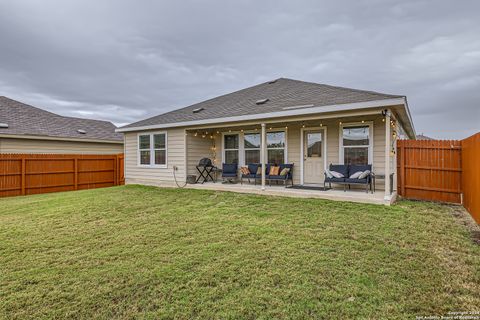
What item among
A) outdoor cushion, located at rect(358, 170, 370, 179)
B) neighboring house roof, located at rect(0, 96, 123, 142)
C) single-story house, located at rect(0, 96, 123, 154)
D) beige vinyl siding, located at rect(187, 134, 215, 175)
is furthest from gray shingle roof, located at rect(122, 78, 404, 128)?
neighboring house roof, located at rect(0, 96, 123, 142)

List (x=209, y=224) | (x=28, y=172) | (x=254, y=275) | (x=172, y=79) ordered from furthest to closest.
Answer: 1. (x=172, y=79)
2. (x=28, y=172)
3. (x=209, y=224)
4. (x=254, y=275)

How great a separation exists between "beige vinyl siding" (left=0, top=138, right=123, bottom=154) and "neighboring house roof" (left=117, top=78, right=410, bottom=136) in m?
3.32

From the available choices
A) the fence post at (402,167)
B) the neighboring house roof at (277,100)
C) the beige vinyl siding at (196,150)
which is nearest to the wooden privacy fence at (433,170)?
the fence post at (402,167)

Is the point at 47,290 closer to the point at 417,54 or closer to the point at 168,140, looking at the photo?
the point at 168,140

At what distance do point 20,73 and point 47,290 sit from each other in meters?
17.5

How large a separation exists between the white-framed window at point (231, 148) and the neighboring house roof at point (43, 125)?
7.71 metres

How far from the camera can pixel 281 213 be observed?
17.3ft

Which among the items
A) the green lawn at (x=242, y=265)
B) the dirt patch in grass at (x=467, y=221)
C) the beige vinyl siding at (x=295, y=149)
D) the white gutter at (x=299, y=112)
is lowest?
the green lawn at (x=242, y=265)

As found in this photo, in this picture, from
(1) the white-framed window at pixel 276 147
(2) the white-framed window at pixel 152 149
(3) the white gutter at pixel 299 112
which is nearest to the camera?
(3) the white gutter at pixel 299 112

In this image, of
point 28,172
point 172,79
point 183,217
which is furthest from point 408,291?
point 172,79

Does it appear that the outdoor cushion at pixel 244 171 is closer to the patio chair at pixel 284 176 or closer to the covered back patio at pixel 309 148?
the covered back patio at pixel 309 148

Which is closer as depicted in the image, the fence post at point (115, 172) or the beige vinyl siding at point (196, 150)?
the beige vinyl siding at point (196, 150)

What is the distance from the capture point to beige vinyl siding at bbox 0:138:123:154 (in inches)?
414

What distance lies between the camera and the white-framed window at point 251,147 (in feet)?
30.5
